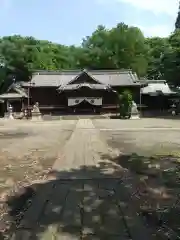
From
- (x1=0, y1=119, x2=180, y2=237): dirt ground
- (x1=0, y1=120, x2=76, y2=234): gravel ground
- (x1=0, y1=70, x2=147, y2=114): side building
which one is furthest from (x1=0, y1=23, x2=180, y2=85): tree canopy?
(x1=0, y1=120, x2=76, y2=234): gravel ground

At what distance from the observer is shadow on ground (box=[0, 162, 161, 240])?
4.05 m

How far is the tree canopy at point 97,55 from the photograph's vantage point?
188ft

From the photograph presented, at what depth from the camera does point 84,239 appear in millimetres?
3816

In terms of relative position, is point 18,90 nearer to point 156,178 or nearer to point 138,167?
point 138,167

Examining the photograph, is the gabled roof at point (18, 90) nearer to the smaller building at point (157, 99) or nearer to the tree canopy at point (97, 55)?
the tree canopy at point (97, 55)

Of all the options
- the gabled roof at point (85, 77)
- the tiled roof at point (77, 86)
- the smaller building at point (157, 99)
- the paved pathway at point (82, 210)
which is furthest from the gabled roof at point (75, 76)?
the paved pathway at point (82, 210)

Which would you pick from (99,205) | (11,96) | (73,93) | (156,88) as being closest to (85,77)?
(73,93)

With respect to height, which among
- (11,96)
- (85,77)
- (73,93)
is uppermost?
(85,77)

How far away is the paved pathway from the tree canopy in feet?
159

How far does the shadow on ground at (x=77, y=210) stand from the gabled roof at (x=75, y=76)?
38.8 metres

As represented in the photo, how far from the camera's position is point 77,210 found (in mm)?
4914

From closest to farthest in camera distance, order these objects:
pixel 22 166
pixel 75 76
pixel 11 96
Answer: pixel 22 166 → pixel 11 96 → pixel 75 76

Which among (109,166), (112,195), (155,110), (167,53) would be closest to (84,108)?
(155,110)

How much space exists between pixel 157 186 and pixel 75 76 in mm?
42283
